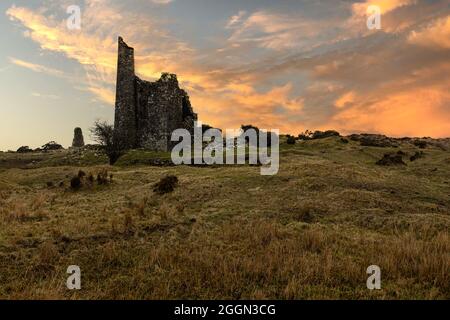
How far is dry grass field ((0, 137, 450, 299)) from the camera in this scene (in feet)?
35.6

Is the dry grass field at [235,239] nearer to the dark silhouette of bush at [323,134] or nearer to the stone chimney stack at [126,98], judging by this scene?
the stone chimney stack at [126,98]

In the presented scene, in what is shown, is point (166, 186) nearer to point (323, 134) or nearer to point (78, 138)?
point (323, 134)

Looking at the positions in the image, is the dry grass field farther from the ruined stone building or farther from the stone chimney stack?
the stone chimney stack

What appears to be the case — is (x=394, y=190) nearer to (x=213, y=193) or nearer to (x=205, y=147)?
(x=213, y=193)

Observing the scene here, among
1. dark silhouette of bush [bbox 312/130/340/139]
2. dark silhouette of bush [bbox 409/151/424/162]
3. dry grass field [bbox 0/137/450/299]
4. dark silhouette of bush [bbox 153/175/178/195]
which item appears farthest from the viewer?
dark silhouette of bush [bbox 312/130/340/139]

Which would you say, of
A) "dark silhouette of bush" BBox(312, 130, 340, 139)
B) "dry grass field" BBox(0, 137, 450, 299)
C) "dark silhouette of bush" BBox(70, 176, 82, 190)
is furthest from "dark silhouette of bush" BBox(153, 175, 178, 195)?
"dark silhouette of bush" BBox(312, 130, 340, 139)

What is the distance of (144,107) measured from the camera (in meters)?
64.0

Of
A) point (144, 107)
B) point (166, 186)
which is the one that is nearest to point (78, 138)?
point (144, 107)

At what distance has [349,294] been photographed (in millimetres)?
10383

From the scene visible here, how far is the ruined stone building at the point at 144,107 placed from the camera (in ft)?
203

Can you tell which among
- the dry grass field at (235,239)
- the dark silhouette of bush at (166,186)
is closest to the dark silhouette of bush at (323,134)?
the dry grass field at (235,239)

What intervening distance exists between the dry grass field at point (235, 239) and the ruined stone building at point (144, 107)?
31947 millimetres

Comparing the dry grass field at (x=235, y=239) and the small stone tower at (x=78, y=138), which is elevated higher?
the small stone tower at (x=78, y=138)

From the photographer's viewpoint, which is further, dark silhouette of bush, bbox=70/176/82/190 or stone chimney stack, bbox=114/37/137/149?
stone chimney stack, bbox=114/37/137/149
